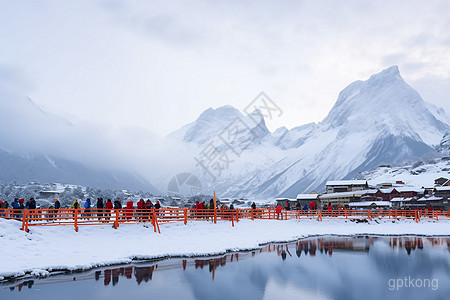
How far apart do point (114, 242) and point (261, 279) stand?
33.5ft

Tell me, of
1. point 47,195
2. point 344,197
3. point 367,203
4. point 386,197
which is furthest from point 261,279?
point 47,195

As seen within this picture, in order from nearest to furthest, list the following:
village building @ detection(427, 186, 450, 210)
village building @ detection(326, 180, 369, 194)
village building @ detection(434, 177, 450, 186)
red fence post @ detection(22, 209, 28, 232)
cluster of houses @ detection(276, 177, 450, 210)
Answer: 1. red fence post @ detection(22, 209, 28, 232)
2. village building @ detection(427, 186, 450, 210)
3. cluster of houses @ detection(276, 177, 450, 210)
4. village building @ detection(434, 177, 450, 186)
5. village building @ detection(326, 180, 369, 194)

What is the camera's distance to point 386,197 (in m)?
119

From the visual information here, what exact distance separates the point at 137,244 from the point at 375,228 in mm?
28516

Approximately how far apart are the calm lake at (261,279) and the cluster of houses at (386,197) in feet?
252

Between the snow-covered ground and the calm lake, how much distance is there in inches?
48.5

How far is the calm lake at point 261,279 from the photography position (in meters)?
14.3

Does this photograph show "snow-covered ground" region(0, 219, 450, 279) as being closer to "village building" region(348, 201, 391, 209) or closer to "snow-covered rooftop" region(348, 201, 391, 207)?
"village building" region(348, 201, 391, 209)

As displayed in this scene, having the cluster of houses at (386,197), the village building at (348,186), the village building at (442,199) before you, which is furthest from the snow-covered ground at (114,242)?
the village building at (348,186)

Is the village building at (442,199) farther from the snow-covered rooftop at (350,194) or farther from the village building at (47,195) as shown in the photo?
the village building at (47,195)

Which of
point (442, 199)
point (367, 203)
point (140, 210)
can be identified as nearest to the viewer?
point (140, 210)

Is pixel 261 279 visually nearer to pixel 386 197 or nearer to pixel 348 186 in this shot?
pixel 386 197

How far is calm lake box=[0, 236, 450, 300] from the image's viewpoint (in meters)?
14.3

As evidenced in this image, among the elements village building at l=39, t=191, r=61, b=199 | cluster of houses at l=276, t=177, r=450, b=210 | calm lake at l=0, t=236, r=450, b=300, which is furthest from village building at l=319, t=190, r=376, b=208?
calm lake at l=0, t=236, r=450, b=300
